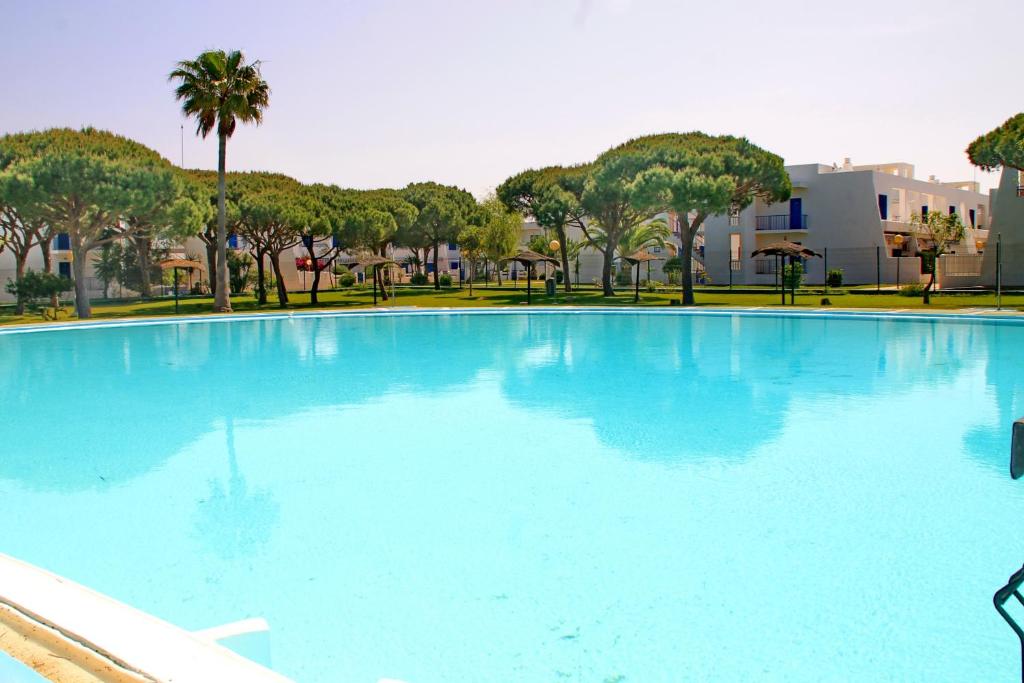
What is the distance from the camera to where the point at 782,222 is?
1877 inches

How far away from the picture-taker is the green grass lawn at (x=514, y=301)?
31.6 m

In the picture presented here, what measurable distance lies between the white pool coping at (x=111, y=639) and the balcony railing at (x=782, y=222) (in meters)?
48.2

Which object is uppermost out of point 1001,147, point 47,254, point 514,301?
point 1001,147

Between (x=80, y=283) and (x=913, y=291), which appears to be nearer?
(x=80, y=283)

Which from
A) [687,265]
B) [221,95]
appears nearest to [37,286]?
[221,95]

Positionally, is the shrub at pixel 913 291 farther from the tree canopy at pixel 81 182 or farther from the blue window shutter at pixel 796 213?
the tree canopy at pixel 81 182

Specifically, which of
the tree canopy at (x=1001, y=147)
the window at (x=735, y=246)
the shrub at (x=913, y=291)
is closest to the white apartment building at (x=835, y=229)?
the window at (x=735, y=246)

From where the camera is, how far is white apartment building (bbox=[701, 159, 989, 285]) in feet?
147

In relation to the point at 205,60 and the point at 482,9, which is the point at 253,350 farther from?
the point at 205,60

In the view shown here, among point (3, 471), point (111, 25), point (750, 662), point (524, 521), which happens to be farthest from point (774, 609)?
point (111, 25)

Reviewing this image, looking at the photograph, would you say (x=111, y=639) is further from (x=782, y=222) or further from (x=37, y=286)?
(x=782, y=222)

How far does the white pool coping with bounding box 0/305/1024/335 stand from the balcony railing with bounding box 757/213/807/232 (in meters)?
18.4


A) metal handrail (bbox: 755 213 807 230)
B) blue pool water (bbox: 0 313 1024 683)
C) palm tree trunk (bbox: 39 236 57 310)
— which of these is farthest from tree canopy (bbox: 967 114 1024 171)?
palm tree trunk (bbox: 39 236 57 310)

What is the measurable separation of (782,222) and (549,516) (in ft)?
148
